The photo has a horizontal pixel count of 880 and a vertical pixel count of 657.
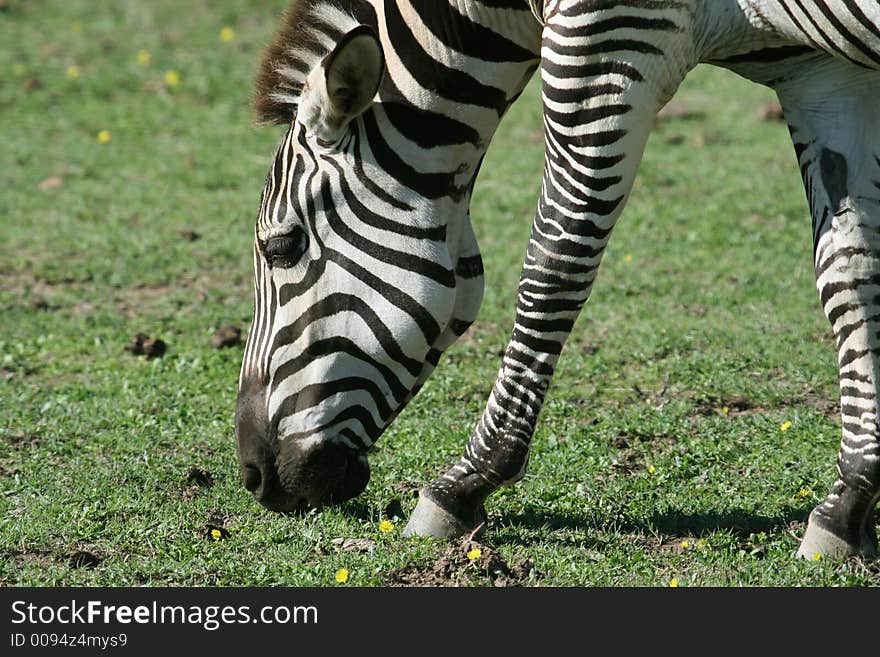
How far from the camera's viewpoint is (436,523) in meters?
4.69

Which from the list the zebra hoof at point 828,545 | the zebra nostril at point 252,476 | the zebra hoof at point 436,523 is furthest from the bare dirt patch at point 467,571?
the zebra hoof at point 828,545

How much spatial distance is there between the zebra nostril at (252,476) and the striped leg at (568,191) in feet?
2.05

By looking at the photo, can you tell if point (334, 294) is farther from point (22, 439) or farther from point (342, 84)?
point (22, 439)

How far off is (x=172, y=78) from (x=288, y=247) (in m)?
9.29

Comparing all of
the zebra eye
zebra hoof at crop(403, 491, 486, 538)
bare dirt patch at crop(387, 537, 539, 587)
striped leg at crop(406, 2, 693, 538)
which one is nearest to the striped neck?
striped leg at crop(406, 2, 693, 538)

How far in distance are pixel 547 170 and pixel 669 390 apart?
96.5 inches

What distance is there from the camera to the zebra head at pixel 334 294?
4.50 m

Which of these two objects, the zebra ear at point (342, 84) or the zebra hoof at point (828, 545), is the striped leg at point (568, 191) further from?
the zebra hoof at point (828, 545)

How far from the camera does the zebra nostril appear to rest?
462 cm

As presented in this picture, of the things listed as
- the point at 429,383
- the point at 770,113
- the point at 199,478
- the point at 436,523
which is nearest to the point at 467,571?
the point at 436,523

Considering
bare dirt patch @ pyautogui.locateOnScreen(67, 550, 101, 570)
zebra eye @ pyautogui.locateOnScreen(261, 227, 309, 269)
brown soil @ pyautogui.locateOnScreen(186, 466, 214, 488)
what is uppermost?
zebra eye @ pyautogui.locateOnScreen(261, 227, 309, 269)

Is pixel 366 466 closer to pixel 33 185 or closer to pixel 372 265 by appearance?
pixel 372 265

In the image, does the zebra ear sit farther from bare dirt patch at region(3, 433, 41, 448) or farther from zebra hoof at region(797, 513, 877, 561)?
bare dirt patch at region(3, 433, 41, 448)

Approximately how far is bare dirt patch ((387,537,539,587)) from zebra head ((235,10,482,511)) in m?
0.48
